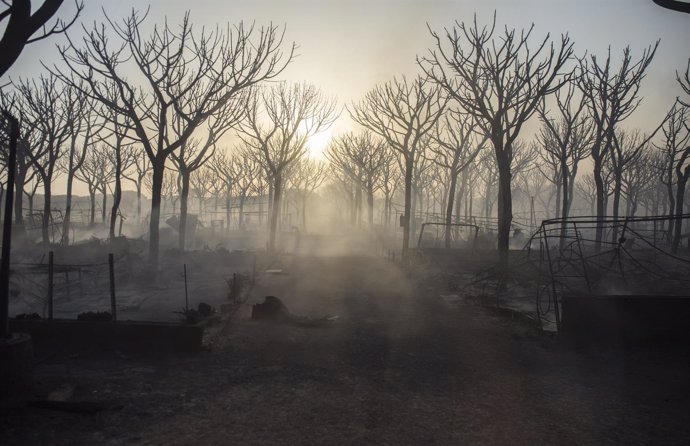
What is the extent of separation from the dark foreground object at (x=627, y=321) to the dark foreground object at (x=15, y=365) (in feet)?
22.1

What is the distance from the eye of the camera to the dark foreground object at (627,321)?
7015mm

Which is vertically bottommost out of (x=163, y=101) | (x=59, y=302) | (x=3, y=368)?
(x=59, y=302)

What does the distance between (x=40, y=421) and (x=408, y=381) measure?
3.57 m

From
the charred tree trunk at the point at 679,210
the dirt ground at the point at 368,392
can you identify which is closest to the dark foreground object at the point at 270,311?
the dirt ground at the point at 368,392

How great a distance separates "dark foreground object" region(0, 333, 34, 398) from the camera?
4.25 m

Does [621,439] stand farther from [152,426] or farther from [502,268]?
[502,268]

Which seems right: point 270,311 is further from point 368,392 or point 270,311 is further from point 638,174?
point 638,174

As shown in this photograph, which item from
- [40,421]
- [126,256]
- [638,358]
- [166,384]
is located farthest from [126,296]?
[638,358]

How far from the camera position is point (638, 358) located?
21.6 feet

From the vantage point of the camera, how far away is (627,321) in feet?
23.4

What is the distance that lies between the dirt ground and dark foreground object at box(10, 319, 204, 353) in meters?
0.28

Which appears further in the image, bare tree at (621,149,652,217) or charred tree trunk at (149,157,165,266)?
bare tree at (621,149,652,217)

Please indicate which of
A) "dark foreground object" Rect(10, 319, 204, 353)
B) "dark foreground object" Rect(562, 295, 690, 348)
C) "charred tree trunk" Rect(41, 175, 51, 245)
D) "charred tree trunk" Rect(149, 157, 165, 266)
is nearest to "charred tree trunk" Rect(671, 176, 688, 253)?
"dark foreground object" Rect(562, 295, 690, 348)

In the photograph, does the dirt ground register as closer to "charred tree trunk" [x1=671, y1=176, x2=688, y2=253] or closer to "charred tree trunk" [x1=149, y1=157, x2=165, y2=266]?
"charred tree trunk" [x1=149, y1=157, x2=165, y2=266]
